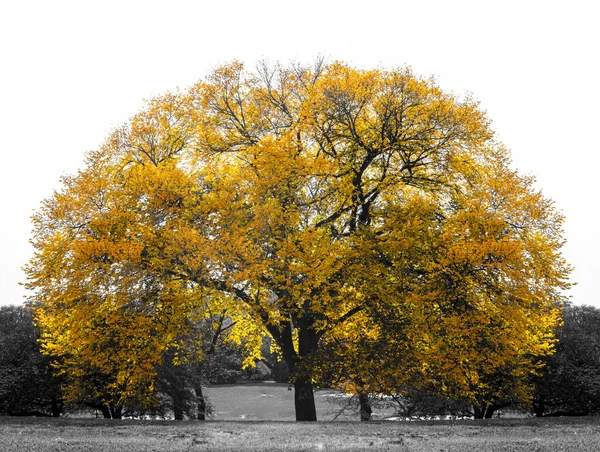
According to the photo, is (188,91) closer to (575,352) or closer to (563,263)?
(563,263)

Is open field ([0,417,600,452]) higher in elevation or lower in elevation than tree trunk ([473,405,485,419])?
higher

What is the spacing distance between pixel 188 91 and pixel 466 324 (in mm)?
16310

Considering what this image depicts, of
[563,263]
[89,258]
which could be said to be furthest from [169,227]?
[563,263]

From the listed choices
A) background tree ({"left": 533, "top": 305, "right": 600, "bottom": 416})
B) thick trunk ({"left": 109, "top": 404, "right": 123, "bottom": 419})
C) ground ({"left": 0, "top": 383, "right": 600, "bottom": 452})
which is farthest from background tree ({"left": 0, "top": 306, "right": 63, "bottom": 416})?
background tree ({"left": 533, "top": 305, "right": 600, "bottom": 416})

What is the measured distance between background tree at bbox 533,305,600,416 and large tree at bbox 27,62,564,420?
1069 cm

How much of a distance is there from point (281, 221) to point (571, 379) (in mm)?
19161

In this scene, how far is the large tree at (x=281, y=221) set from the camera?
21578 millimetres

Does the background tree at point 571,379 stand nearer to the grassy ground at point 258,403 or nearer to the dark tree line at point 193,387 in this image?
the dark tree line at point 193,387

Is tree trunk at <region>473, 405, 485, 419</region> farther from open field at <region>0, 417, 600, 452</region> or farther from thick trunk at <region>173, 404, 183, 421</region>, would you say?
open field at <region>0, 417, 600, 452</region>

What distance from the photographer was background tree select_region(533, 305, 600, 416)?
1196 inches

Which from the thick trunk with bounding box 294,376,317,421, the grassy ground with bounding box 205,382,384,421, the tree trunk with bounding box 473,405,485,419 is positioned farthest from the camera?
the grassy ground with bounding box 205,382,384,421

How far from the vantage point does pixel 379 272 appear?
22.6 meters

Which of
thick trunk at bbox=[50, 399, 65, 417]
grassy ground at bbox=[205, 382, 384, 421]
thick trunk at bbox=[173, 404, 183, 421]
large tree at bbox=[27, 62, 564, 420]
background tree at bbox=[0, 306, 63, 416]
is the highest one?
large tree at bbox=[27, 62, 564, 420]

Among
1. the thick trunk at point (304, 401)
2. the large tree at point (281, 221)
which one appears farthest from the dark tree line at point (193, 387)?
the large tree at point (281, 221)
